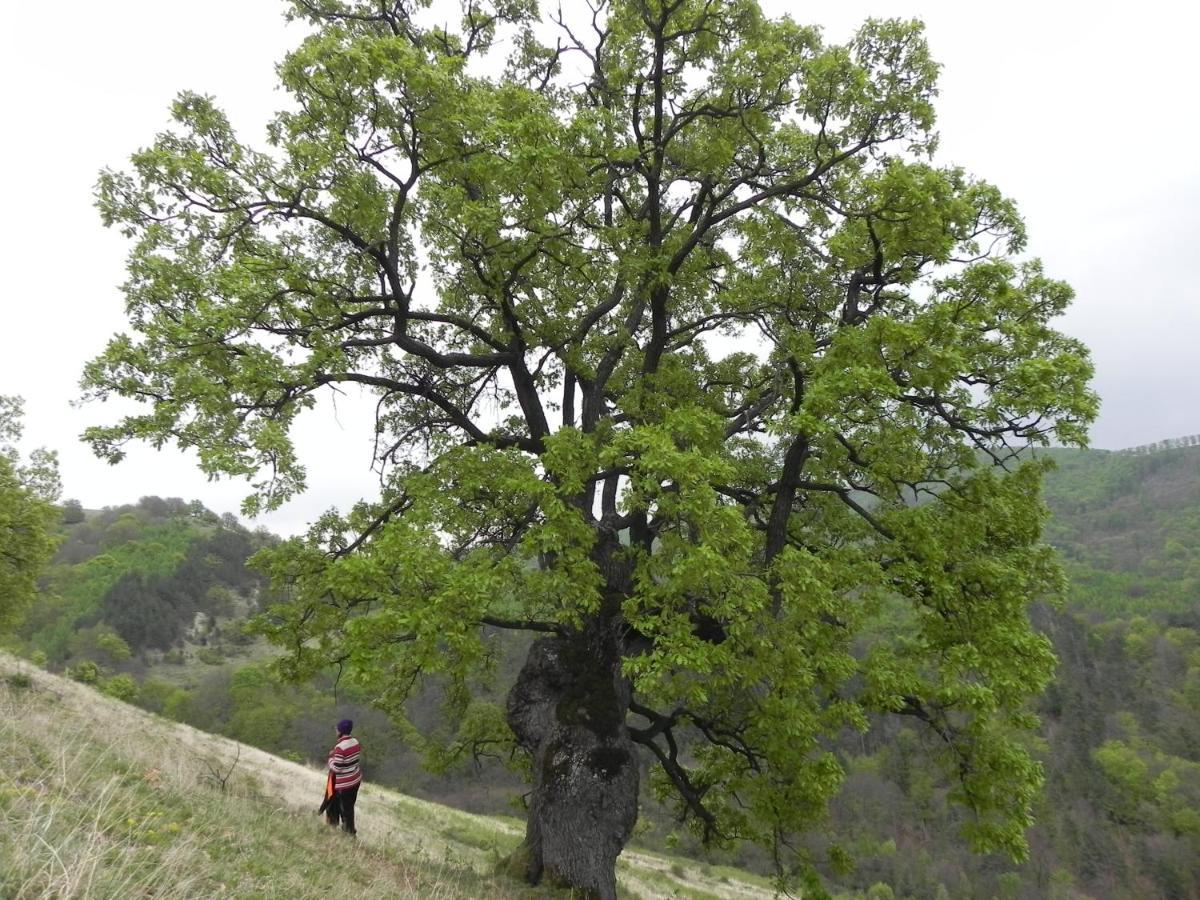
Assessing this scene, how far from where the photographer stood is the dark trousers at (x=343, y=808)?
9.85 metres

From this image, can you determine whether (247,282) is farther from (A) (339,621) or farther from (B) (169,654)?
(B) (169,654)

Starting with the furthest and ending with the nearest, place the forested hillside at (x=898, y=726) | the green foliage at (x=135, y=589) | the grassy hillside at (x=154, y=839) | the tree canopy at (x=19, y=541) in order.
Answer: the green foliage at (x=135, y=589) → the forested hillside at (x=898, y=726) → the tree canopy at (x=19, y=541) → the grassy hillside at (x=154, y=839)

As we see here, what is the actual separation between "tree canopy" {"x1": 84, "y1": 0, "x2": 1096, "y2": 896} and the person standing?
1401 millimetres

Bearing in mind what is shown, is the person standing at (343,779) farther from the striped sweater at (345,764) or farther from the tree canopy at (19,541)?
the tree canopy at (19,541)

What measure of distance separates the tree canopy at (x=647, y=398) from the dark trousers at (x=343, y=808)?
1.79m

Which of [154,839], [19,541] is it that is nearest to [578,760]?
[154,839]

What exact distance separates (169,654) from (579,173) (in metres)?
112

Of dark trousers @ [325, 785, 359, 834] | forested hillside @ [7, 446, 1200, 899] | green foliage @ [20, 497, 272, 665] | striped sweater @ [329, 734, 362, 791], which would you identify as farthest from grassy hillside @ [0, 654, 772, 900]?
green foliage @ [20, 497, 272, 665]

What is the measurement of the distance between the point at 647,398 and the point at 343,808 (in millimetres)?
7733

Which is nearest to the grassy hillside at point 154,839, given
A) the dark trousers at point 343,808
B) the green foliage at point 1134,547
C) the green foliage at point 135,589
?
the dark trousers at point 343,808

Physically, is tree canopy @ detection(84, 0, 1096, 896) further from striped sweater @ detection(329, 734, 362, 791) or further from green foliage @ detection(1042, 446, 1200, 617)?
green foliage @ detection(1042, 446, 1200, 617)

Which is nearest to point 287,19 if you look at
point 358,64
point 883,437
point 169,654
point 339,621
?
point 358,64

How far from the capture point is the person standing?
9867mm

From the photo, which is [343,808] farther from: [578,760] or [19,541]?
[19,541]
